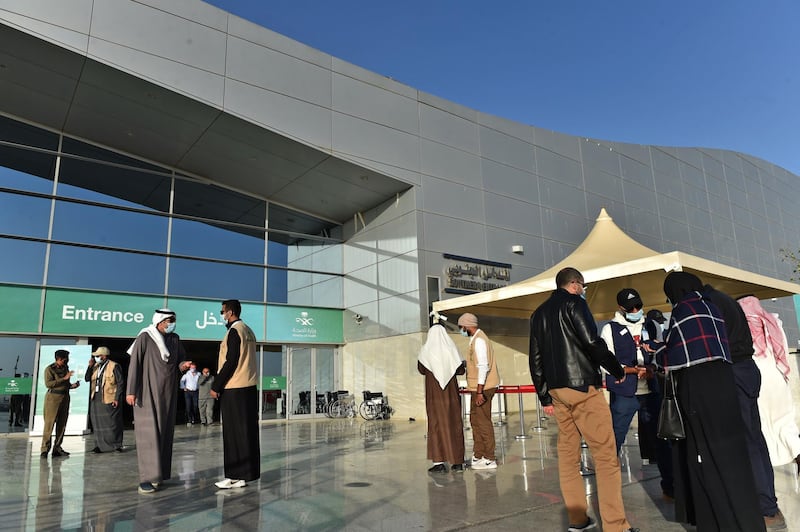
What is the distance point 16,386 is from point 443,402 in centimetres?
1118

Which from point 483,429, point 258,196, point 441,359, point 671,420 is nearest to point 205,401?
point 258,196

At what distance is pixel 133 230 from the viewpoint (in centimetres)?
1480

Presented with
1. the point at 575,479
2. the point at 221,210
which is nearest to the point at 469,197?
the point at 221,210

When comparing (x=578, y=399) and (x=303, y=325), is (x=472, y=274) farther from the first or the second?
(x=578, y=399)

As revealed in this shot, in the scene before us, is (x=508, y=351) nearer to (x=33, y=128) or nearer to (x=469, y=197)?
(x=469, y=197)

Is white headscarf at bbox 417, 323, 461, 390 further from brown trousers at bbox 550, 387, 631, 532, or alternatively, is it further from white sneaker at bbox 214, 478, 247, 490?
brown trousers at bbox 550, 387, 631, 532

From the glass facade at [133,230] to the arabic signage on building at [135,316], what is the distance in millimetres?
250

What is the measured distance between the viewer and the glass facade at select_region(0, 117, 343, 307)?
44.0 feet

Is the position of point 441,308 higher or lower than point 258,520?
higher

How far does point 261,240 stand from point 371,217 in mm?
3376

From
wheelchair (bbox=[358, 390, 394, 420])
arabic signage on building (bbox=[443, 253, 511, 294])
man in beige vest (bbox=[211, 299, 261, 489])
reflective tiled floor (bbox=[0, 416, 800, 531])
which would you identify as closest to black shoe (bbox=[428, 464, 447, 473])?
reflective tiled floor (bbox=[0, 416, 800, 531])

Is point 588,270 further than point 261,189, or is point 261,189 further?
point 261,189

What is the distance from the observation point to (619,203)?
2180cm

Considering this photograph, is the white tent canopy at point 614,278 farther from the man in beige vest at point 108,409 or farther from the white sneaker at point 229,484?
the white sneaker at point 229,484
